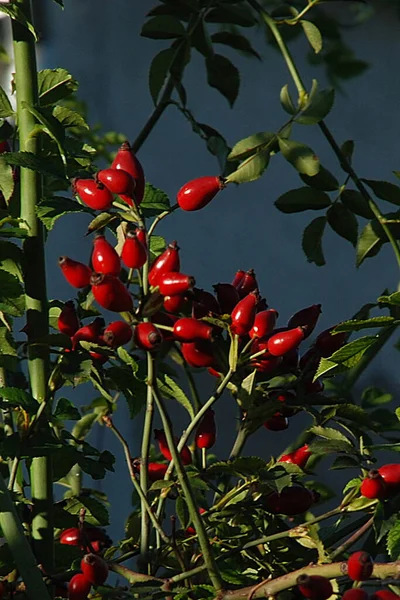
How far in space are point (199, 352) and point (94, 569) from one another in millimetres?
158

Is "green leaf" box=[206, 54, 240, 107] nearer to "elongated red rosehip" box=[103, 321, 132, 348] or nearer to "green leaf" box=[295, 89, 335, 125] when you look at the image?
"green leaf" box=[295, 89, 335, 125]

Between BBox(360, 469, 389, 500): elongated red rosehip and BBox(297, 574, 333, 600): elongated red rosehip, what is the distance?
0.08 m

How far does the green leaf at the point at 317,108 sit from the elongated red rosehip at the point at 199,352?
→ 0.26 metres

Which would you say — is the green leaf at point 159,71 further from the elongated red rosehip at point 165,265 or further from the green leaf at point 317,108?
the elongated red rosehip at point 165,265

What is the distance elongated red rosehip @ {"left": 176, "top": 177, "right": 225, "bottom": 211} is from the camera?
0.66 m

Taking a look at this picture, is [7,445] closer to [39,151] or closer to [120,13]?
[39,151]

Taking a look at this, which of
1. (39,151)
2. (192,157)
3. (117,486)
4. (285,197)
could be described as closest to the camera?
(39,151)

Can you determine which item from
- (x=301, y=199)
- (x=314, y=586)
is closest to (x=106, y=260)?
(x=314, y=586)

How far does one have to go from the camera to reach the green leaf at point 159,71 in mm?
1014

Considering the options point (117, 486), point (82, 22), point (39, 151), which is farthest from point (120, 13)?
point (39, 151)

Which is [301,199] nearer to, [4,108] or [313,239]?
[313,239]

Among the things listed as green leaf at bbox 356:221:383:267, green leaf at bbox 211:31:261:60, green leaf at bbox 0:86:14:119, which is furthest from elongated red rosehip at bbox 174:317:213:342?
green leaf at bbox 211:31:261:60

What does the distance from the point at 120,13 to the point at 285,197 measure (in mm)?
1836

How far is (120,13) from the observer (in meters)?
→ 2.65
